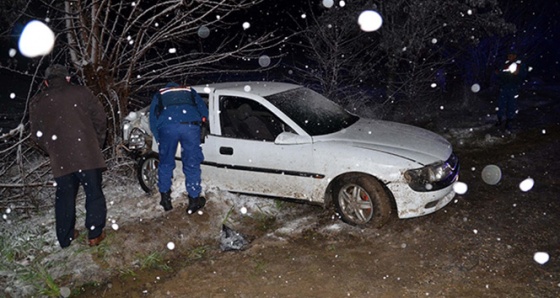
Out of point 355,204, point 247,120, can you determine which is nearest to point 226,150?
point 247,120

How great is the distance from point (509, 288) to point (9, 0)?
8.75m

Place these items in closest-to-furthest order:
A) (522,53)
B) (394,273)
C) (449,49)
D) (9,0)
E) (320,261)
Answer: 1. (394,273)
2. (320,261)
3. (9,0)
4. (449,49)
5. (522,53)

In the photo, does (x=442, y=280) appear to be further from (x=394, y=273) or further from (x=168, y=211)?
(x=168, y=211)

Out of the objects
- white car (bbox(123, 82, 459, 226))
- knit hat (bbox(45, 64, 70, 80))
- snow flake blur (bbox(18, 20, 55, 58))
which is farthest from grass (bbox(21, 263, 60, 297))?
snow flake blur (bbox(18, 20, 55, 58))

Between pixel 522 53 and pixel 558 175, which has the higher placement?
pixel 522 53

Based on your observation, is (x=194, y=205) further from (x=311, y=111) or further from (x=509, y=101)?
(x=509, y=101)

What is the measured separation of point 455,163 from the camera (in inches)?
193

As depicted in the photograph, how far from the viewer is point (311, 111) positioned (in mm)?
5270

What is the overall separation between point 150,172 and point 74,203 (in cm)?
Result: 153

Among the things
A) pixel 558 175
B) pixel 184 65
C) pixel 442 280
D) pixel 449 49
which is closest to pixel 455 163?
pixel 442 280

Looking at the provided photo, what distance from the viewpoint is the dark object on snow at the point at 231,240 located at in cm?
455

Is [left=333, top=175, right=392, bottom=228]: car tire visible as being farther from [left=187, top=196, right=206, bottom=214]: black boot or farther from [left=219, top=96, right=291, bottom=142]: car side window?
[left=187, top=196, right=206, bottom=214]: black boot

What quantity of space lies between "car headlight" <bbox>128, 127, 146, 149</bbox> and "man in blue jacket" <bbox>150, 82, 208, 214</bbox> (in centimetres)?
101

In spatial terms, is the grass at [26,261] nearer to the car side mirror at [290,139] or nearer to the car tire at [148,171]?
Answer: the car tire at [148,171]
